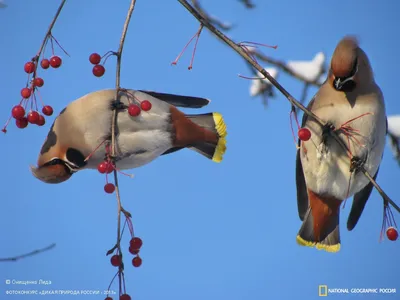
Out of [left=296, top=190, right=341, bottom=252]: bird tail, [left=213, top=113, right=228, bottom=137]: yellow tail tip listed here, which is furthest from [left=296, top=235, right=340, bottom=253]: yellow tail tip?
[left=213, top=113, right=228, bottom=137]: yellow tail tip

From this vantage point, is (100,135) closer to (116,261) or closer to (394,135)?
(116,261)

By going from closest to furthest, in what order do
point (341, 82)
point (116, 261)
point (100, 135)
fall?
point (116, 261), point (100, 135), point (341, 82)

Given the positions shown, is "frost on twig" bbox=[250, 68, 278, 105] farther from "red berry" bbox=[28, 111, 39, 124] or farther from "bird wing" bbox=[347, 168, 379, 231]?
"red berry" bbox=[28, 111, 39, 124]

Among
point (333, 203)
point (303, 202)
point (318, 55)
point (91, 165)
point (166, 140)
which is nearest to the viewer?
point (91, 165)

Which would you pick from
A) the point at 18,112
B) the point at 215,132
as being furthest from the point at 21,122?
the point at 215,132

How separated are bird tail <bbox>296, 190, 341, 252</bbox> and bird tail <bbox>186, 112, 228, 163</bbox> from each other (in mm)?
535

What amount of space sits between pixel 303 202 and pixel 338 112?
887mm

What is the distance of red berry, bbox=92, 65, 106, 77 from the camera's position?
2.49 meters

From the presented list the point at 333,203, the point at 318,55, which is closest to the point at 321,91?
the point at 318,55

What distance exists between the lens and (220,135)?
3.36 m

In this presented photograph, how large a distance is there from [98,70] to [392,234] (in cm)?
130

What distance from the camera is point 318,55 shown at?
3211mm

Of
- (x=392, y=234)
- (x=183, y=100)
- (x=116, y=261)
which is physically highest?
(x=183, y=100)

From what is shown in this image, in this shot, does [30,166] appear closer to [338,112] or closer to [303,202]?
[338,112]
